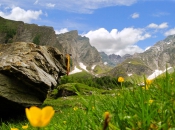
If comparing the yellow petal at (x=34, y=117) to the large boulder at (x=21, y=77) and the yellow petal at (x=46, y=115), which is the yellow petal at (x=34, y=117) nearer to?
the yellow petal at (x=46, y=115)

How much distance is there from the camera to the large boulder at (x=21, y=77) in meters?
16.4

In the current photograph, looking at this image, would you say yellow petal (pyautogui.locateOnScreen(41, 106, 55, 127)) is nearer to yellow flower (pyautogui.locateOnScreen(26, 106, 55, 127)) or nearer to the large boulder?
yellow flower (pyautogui.locateOnScreen(26, 106, 55, 127))

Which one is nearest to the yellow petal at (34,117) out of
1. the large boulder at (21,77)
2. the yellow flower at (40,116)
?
the yellow flower at (40,116)

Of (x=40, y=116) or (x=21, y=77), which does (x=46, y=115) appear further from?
(x=21, y=77)

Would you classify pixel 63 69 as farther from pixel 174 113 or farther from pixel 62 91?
pixel 62 91

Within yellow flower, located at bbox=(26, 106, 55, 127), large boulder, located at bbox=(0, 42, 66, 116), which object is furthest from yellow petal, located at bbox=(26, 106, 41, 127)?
large boulder, located at bbox=(0, 42, 66, 116)

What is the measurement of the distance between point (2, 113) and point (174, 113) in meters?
18.1

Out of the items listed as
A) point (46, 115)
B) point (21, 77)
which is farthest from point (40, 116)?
point (21, 77)

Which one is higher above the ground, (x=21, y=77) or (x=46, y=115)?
Result: (x=21, y=77)

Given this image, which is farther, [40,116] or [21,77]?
[21,77]

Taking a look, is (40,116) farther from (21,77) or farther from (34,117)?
(21,77)

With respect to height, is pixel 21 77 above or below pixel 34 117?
above

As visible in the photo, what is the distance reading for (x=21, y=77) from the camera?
16797 mm

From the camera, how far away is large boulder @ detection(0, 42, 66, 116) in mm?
16422
